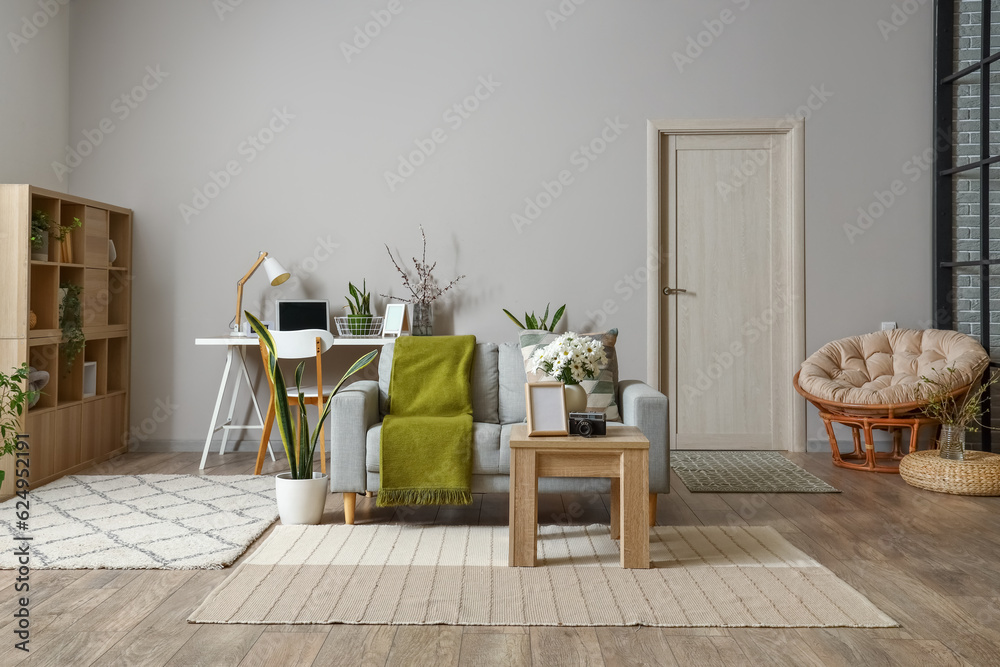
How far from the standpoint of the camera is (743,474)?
4.22m

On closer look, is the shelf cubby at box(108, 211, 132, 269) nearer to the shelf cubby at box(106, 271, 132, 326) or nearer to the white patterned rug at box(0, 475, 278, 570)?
the shelf cubby at box(106, 271, 132, 326)

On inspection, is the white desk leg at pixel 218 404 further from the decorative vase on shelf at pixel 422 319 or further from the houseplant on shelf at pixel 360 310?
the decorative vase on shelf at pixel 422 319

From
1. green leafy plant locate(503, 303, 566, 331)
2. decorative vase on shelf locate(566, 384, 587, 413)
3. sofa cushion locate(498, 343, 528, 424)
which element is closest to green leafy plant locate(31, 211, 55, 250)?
sofa cushion locate(498, 343, 528, 424)

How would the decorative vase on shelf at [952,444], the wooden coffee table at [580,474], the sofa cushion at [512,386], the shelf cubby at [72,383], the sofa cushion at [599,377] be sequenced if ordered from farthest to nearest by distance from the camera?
the shelf cubby at [72,383], the decorative vase on shelf at [952,444], the sofa cushion at [512,386], the sofa cushion at [599,377], the wooden coffee table at [580,474]

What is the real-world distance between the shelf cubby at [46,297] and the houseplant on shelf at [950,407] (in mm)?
4540

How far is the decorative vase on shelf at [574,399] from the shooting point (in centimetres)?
287

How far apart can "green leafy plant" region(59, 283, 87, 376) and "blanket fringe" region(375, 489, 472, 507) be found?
218cm

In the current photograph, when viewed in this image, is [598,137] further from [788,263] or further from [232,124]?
[232,124]

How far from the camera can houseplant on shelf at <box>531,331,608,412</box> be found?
288 cm

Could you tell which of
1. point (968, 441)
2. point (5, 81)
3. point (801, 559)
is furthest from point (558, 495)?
point (5, 81)

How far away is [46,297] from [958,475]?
4.64 meters

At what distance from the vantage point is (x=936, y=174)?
481 centimetres

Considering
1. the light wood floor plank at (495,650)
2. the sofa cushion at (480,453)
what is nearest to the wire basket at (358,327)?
the sofa cushion at (480,453)

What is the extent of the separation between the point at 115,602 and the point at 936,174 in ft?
16.0
